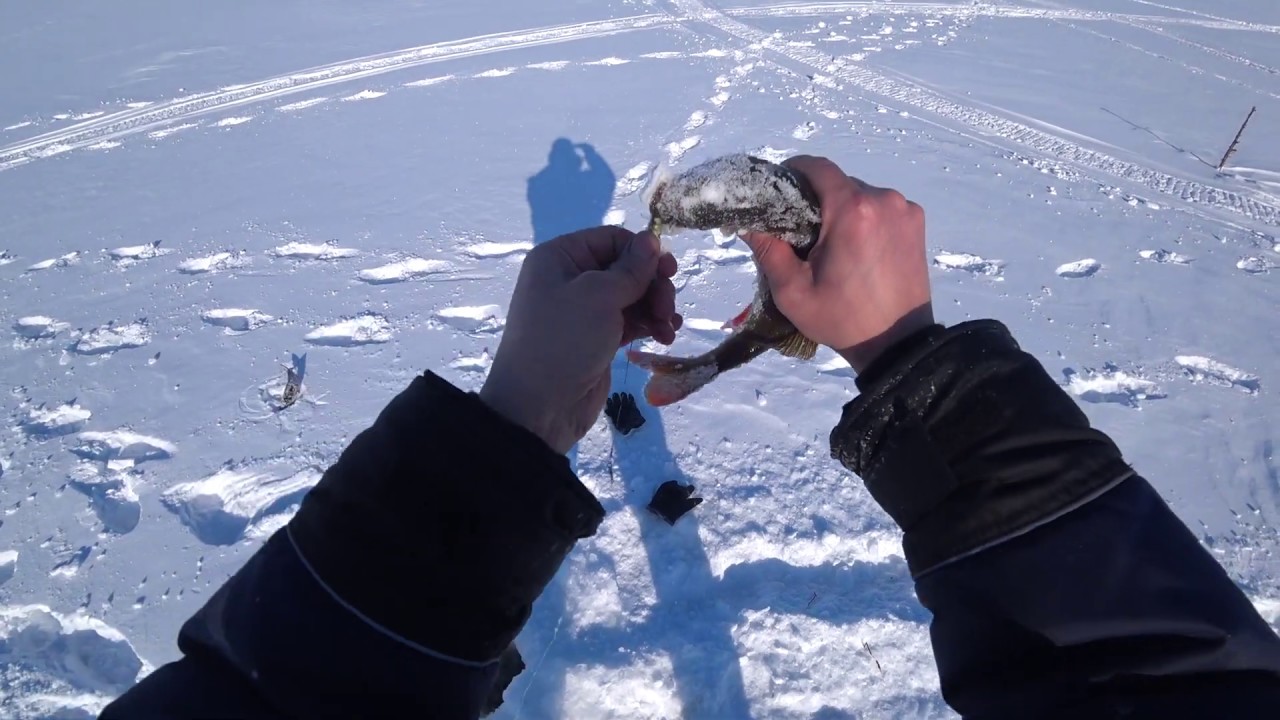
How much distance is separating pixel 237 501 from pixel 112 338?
212cm

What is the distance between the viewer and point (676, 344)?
456cm

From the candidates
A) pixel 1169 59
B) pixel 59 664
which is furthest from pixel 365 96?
pixel 1169 59

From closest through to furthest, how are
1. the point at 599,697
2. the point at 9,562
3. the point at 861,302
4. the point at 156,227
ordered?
1. the point at 861,302
2. the point at 599,697
3. the point at 9,562
4. the point at 156,227

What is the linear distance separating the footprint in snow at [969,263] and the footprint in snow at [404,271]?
408cm

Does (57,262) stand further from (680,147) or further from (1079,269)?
(1079,269)

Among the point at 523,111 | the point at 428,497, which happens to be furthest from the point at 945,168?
the point at 428,497

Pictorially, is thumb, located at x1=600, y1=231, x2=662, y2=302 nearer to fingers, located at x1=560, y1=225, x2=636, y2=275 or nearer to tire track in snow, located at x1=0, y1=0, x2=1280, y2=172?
fingers, located at x1=560, y1=225, x2=636, y2=275

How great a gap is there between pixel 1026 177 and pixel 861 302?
225 inches

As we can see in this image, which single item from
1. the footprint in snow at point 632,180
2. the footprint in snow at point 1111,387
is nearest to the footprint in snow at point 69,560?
the footprint in snow at point 632,180

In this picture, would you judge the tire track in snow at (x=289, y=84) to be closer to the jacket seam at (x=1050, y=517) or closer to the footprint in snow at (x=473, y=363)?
the footprint in snow at (x=473, y=363)

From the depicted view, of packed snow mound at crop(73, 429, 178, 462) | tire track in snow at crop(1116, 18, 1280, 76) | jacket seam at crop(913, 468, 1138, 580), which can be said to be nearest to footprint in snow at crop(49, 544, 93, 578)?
packed snow mound at crop(73, 429, 178, 462)

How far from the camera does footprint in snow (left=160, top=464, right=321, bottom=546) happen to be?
3.56 metres

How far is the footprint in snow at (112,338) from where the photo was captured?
4660 millimetres

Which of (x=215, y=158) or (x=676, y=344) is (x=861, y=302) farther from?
(x=215, y=158)
